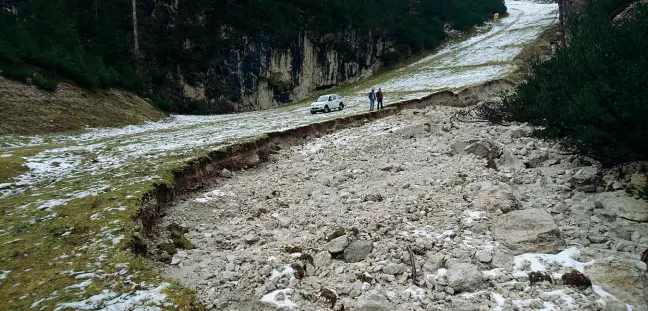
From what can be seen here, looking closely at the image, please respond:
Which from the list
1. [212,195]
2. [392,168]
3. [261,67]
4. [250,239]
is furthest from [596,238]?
[261,67]

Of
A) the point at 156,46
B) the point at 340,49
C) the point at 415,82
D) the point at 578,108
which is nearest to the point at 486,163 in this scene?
the point at 578,108

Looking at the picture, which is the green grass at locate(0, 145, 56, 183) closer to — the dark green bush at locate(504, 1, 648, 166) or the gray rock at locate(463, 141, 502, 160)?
the gray rock at locate(463, 141, 502, 160)

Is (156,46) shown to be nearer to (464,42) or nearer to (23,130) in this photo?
(23,130)

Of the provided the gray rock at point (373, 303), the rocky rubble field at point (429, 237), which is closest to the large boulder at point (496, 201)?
the rocky rubble field at point (429, 237)

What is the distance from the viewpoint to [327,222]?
10.5m

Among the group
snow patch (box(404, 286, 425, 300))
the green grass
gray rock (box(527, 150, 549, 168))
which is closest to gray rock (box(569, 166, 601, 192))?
gray rock (box(527, 150, 549, 168))

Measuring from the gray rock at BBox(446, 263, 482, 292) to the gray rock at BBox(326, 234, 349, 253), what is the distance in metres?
2.45

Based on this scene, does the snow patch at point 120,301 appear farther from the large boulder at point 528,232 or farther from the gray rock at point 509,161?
the gray rock at point 509,161

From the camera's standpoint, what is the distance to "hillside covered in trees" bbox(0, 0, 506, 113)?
28233mm

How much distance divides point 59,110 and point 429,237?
81.7ft

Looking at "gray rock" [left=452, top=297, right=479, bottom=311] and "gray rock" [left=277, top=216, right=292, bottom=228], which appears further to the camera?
"gray rock" [left=277, top=216, right=292, bottom=228]

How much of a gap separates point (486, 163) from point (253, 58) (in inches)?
1515

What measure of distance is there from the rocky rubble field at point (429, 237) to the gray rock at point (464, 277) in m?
0.02

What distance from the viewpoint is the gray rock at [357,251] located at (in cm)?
859
